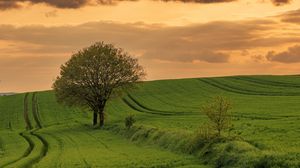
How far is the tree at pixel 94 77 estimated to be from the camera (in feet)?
307

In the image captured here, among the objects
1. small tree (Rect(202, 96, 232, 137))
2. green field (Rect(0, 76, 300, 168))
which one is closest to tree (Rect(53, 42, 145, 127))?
green field (Rect(0, 76, 300, 168))

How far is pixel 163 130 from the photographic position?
58.2 meters

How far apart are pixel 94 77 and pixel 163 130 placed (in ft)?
129

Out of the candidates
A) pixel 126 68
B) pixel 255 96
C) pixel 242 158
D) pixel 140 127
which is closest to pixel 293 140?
pixel 242 158

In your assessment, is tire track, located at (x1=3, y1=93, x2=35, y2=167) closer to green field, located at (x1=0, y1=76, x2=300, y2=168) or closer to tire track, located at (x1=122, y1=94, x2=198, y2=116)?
green field, located at (x1=0, y1=76, x2=300, y2=168)

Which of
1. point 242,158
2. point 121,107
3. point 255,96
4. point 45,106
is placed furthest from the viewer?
point 45,106

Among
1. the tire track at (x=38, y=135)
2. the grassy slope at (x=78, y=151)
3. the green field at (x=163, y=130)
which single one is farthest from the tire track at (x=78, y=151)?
the tire track at (x=38, y=135)

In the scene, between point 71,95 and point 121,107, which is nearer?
point 71,95

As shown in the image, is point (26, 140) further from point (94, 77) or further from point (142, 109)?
point (142, 109)

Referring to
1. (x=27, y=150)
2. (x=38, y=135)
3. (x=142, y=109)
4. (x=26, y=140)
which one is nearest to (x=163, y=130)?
(x=27, y=150)

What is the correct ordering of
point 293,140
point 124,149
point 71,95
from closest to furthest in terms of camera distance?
point 293,140 < point 124,149 < point 71,95

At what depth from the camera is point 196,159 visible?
41.4 meters

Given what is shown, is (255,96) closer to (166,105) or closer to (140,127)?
(166,105)

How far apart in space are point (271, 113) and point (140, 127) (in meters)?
21.6
